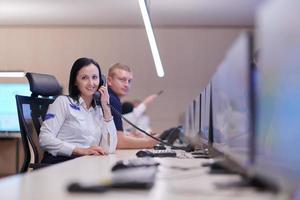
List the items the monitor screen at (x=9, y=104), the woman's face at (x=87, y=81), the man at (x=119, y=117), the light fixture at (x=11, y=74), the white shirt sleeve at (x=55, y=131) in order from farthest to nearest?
the light fixture at (x=11, y=74) → the monitor screen at (x=9, y=104) → the man at (x=119, y=117) → the woman's face at (x=87, y=81) → the white shirt sleeve at (x=55, y=131)

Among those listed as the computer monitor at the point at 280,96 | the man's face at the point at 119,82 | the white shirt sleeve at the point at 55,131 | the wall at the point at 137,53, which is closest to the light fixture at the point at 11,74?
the wall at the point at 137,53

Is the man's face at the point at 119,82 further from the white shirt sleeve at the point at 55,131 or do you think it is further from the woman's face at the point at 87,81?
the white shirt sleeve at the point at 55,131

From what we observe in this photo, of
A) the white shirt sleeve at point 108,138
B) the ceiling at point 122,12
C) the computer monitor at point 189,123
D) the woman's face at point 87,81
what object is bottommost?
the white shirt sleeve at point 108,138

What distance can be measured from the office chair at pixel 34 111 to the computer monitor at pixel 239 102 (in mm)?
1404

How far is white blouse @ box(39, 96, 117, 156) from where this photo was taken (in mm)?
2277

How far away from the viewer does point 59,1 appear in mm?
5527

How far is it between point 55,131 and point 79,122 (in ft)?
0.47

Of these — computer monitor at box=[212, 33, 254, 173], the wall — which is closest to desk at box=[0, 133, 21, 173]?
the wall

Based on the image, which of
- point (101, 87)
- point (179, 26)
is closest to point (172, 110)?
point (179, 26)

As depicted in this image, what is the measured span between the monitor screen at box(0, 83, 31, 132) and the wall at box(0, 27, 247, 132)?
12 centimetres

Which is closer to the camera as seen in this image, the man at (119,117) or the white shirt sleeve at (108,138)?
the white shirt sleeve at (108,138)

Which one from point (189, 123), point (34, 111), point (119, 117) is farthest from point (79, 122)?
point (189, 123)

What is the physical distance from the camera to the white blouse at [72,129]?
2.28 meters

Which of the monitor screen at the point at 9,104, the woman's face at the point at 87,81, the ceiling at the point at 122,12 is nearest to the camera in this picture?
the woman's face at the point at 87,81
